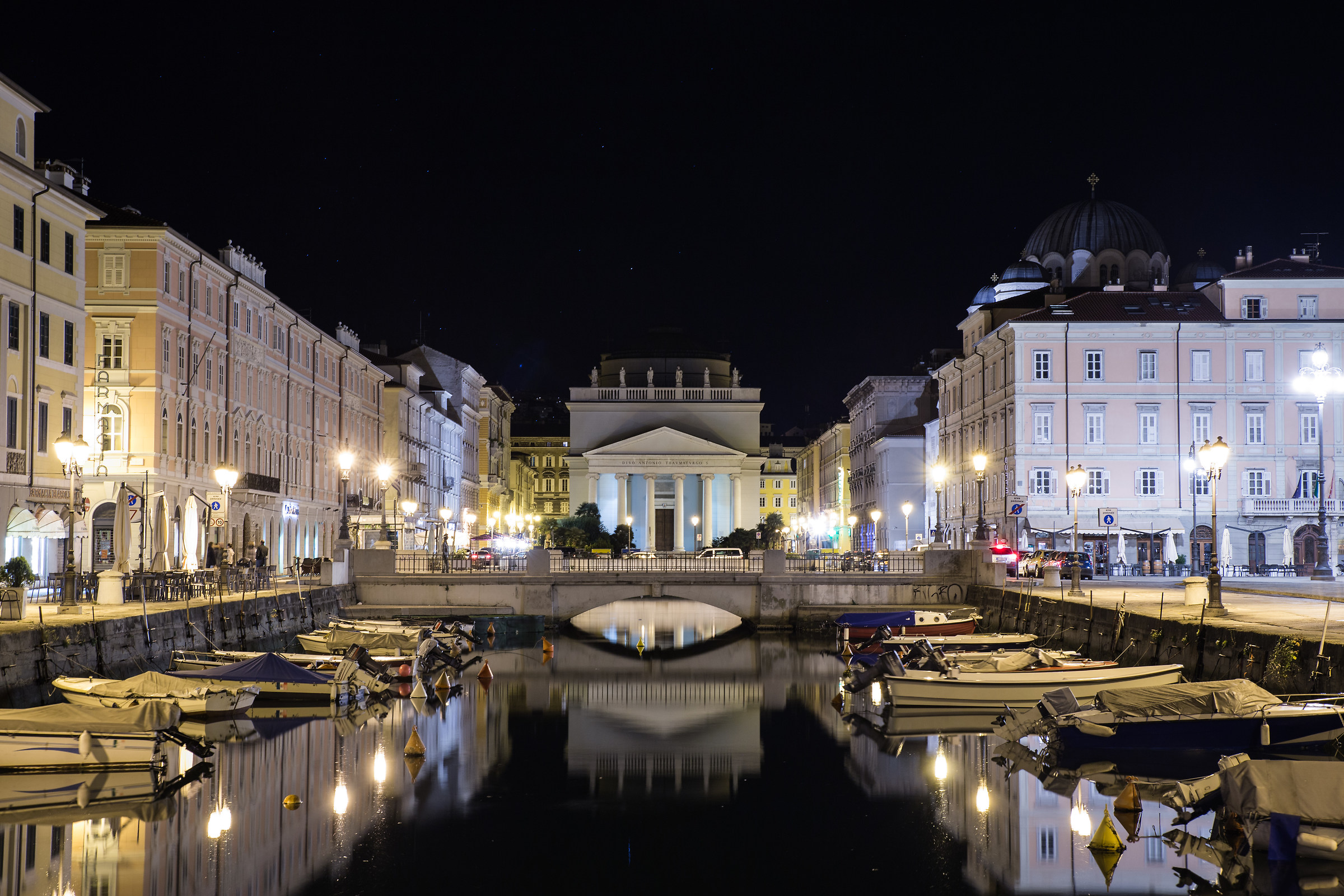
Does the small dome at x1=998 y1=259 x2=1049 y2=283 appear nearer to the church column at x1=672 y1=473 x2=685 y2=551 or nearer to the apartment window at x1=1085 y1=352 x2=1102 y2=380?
the apartment window at x1=1085 y1=352 x2=1102 y2=380

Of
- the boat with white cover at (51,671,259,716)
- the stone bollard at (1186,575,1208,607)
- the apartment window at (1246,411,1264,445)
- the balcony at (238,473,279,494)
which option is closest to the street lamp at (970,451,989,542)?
the stone bollard at (1186,575,1208,607)

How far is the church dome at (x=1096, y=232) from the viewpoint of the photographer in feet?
320

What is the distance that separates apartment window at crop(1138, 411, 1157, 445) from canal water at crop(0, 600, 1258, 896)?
39869mm

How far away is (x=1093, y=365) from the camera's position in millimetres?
71188

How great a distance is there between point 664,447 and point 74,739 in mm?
99354

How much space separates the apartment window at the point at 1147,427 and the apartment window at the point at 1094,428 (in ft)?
6.02

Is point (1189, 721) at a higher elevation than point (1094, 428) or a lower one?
lower

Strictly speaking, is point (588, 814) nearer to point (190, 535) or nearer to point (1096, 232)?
point (190, 535)

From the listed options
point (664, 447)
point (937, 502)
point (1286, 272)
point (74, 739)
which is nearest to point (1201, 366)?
point (1286, 272)

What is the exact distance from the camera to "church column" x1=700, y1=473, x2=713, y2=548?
399ft

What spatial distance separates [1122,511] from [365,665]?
45.8 m

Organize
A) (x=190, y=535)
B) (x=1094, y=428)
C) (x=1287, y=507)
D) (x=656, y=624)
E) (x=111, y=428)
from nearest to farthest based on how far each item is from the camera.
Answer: (x=111, y=428) < (x=190, y=535) < (x=1287, y=507) < (x=656, y=624) < (x=1094, y=428)

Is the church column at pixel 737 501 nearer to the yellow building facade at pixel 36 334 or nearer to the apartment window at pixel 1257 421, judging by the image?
the apartment window at pixel 1257 421

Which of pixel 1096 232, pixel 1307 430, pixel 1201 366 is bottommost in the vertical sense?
pixel 1307 430
